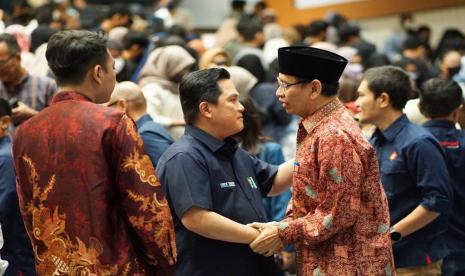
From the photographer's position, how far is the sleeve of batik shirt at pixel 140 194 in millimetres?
2625

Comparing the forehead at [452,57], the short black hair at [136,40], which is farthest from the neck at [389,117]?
the forehead at [452,57]

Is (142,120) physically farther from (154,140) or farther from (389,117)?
(389,117)

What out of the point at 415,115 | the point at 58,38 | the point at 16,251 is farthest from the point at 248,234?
the point at 415,115

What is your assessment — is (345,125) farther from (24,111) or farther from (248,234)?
(24,111)

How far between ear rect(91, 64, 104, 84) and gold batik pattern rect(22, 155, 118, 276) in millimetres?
388

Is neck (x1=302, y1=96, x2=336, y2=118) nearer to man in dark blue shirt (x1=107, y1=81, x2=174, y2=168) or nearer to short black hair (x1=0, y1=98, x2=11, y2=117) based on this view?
man in dark blue shirt (x1=107, y1=81, x2=174, y2=168)

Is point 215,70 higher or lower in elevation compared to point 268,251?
higher

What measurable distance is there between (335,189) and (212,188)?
586 mm

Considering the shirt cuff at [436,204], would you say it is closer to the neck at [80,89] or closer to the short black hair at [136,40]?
the neck at [80,89]

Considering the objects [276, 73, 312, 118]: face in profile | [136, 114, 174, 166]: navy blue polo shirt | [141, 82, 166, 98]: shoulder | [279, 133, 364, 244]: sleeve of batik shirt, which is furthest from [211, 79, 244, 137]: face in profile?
[141, 82, 166, 98]: shoulder

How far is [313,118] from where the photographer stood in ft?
10.1

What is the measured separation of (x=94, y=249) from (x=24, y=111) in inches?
91.7

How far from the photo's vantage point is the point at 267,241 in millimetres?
3109

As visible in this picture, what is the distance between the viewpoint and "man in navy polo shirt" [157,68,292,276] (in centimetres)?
312
